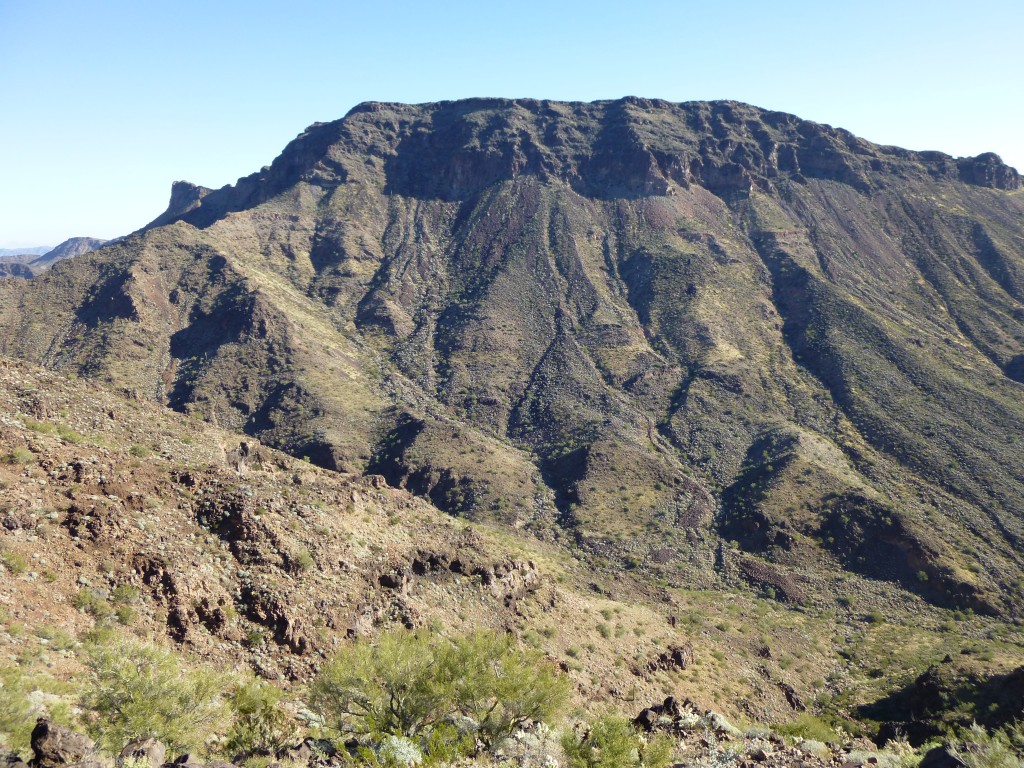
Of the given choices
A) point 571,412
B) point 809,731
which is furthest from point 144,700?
point 571,412

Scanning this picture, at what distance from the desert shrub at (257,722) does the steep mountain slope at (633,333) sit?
3871cm

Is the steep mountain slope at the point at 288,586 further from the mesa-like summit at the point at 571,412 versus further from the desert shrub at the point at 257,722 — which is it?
the desert shrub at the point at 257,722

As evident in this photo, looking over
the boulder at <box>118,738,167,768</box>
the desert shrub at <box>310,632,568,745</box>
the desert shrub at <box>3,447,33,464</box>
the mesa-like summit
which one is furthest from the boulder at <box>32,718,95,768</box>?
the desert shrub at <box>3,447,33,464</box>

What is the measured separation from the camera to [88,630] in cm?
1683

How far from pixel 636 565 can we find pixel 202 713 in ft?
137

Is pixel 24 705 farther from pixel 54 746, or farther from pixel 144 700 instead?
pixel 144 700

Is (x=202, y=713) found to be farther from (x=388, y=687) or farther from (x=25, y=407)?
(x=25, y=407)

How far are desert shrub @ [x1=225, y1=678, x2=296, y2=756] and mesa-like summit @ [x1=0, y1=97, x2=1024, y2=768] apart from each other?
3.40 m

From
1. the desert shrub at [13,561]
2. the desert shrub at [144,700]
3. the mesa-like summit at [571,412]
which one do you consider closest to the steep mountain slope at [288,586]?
the desert shrub at [13,561]

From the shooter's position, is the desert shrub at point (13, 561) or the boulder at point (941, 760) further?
the desert shrub at point (13, 561)

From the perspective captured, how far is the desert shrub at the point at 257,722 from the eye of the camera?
47.8ft

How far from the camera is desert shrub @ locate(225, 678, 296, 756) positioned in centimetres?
1458

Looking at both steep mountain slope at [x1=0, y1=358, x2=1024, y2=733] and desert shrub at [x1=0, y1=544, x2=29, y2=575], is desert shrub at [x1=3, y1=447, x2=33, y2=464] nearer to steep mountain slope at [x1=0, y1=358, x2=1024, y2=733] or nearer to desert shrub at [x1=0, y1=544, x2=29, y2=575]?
steep mountain slope at [x1=0, y1=358, x2=1024, y2=733]

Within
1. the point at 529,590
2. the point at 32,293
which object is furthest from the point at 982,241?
the point at 32,293
